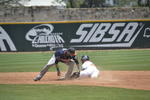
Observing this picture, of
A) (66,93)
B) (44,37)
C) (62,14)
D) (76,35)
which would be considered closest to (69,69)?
(66,93)

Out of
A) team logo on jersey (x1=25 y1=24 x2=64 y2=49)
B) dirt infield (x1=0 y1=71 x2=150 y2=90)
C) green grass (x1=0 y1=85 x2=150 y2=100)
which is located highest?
green grass (x1=0 y1=85 x2=150 y2=100)

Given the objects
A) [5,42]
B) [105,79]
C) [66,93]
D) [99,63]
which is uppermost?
[66,93]

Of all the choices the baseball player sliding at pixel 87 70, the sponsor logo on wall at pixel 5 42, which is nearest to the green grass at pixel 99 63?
the baseball player sliding at pixel 87 70

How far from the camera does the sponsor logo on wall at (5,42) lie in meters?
29.5

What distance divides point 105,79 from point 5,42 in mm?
15067

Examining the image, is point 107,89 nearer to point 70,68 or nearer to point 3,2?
point 70,68

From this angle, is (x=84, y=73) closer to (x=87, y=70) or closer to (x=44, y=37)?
(x=87, y=70)

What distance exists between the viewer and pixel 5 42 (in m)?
29.5

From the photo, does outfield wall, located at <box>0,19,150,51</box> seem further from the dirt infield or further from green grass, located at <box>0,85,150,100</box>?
green grass, located at <box>0,85,150,100</box>

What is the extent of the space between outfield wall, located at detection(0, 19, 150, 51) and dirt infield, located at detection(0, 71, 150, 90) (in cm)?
1168

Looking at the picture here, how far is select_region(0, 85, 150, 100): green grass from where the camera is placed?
37.0 ft

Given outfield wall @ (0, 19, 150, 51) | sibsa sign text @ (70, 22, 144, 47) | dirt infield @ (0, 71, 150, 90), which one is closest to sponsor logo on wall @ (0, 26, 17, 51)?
outfield wall @ (0, 19, 150, 51)

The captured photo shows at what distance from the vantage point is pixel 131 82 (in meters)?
14.6

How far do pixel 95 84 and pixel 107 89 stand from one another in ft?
3.96
